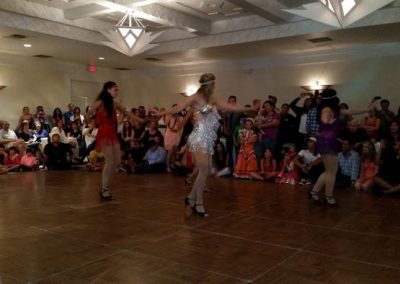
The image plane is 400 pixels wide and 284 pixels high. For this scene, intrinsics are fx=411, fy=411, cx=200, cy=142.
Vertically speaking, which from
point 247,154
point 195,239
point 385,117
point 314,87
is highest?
point 314,87

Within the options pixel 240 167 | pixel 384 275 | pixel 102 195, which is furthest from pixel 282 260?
pixel 240 167

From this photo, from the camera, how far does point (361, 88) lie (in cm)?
1021

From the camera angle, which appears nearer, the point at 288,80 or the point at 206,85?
the point at 206,85

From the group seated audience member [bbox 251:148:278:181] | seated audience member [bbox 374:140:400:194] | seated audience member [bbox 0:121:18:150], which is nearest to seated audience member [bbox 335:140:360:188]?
seated audience member [bbox 374:140:400:194]

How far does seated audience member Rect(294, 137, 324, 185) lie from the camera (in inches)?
292

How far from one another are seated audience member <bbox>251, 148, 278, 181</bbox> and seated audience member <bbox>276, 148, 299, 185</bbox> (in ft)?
0.49

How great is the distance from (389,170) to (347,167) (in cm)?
75

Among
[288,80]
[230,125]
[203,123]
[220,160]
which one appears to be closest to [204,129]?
[203,123]

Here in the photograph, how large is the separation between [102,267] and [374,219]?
3163mm

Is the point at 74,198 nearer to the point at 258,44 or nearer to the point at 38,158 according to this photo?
the point at 38,158

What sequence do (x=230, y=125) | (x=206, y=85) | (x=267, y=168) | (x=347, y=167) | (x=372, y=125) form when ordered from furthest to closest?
(x=230, y=125), (x=372, y=125), (x=267, y=168), (x=347, y=167), (x=206, y=85)

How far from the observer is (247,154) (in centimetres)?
826

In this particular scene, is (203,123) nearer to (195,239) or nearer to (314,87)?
(195,239)

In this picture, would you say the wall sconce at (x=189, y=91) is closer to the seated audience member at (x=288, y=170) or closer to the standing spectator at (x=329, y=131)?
the seated audience member at (x=288, y=170)
